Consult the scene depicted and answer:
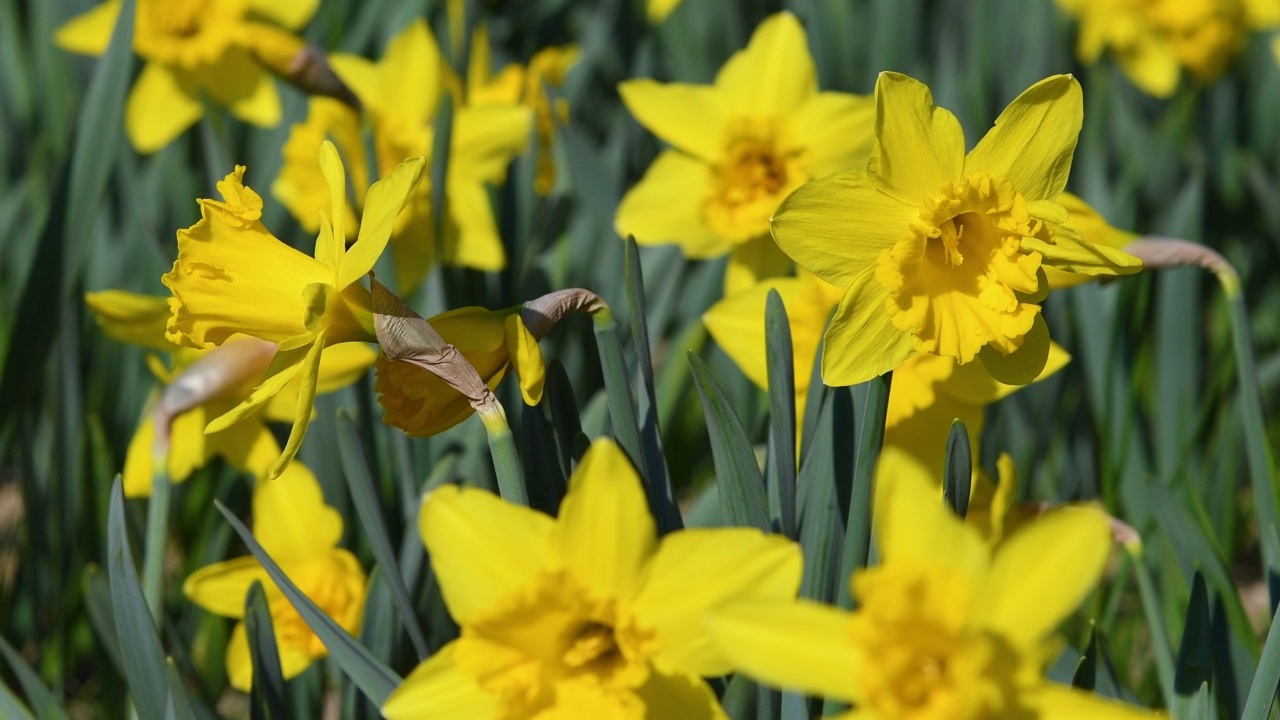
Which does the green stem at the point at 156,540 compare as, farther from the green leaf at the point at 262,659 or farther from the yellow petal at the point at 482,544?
the yellow petal at the point at 482,544

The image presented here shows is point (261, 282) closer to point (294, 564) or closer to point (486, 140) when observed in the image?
point (294, 564)


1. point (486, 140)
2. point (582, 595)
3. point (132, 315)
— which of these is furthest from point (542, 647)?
point (486, 140)

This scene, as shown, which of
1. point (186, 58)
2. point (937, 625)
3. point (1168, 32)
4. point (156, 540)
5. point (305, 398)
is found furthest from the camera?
point (1168, 32)

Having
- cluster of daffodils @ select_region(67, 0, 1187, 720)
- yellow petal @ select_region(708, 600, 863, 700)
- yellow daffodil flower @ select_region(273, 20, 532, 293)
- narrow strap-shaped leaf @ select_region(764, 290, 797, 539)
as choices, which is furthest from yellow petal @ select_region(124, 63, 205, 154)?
yellow petal @ select_region(708, 600, 863, 700)

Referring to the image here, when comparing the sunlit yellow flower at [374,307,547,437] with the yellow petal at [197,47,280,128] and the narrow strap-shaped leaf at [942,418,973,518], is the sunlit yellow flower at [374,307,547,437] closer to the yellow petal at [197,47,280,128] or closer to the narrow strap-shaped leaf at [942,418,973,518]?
the narrow strap-shaped leaf at [942,418,973,518]

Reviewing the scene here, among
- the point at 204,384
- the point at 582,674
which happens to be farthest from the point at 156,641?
the point at 582,674

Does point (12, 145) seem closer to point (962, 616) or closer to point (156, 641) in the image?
point (156, 641)

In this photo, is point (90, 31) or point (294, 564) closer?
point (294, 564)

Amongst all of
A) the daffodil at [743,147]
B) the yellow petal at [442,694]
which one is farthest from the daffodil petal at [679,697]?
the daffodil at [743,147]
